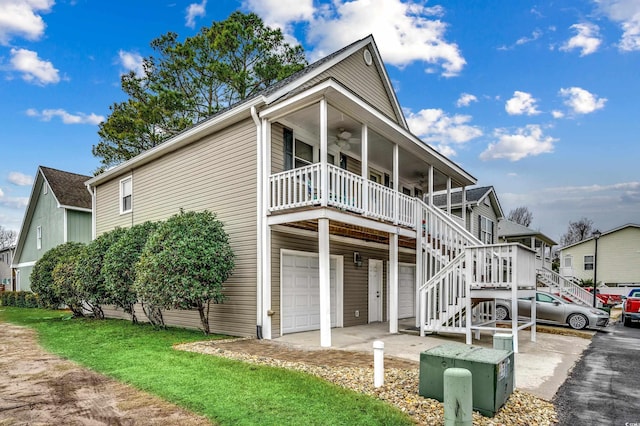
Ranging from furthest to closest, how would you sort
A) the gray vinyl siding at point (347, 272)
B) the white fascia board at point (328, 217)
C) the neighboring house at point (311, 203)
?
the gray vinyl siding at point (347, 272) < the neighboring house at point (311, 203) < the white fascia board at point (328, 217)

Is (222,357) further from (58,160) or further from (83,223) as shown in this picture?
(58,160)

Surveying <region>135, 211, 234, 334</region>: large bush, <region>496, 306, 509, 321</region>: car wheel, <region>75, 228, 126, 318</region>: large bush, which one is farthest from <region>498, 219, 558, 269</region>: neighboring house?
<region>75, 228, 126, 318</region>: large bush

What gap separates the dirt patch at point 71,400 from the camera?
435cm

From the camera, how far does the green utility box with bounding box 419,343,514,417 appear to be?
15.0 ft

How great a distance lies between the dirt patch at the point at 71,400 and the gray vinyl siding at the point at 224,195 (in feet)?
13.1

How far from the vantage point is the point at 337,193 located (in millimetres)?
9094

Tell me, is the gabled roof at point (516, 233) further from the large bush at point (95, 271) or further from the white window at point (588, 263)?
the large bush at point (95, 271)

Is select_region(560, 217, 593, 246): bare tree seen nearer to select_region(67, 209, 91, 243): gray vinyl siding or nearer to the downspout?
select_region(67, 209, 91, 243): gray vinyl siding

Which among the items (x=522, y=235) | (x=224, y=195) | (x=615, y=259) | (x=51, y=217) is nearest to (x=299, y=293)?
(x=224, y=195)

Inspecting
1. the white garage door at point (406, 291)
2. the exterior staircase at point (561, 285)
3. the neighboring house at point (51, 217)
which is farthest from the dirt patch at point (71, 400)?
the exterior staircase at point (561, 285)

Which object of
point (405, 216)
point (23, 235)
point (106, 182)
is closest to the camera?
point (405, 216)

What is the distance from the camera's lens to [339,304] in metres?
12.3

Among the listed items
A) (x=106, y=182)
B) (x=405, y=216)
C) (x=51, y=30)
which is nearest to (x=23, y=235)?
(x=106, y=182)

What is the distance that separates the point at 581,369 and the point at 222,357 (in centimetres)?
666
